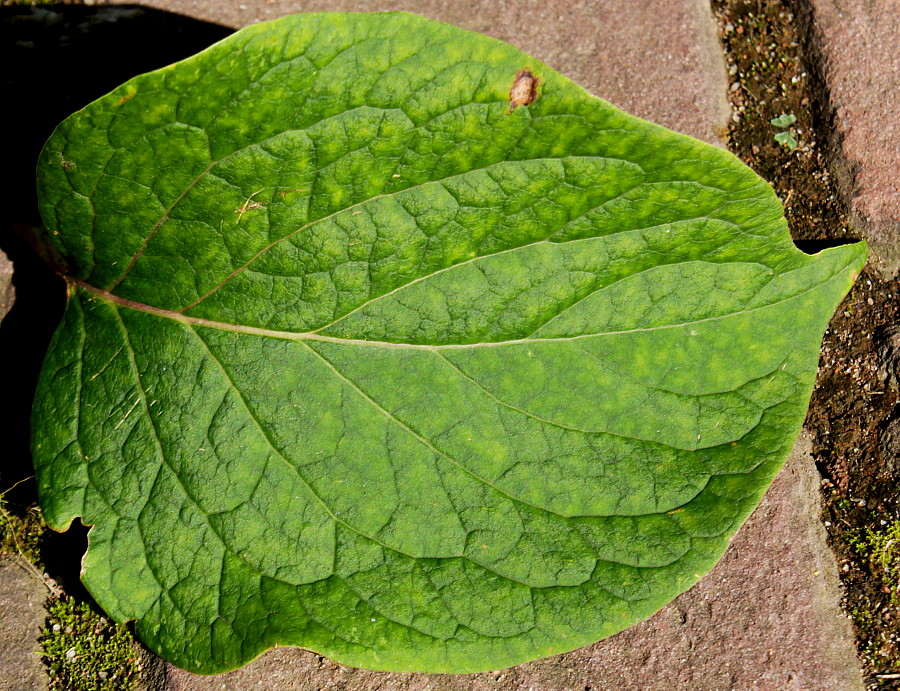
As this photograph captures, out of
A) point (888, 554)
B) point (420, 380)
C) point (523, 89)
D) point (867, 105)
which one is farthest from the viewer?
point (867, 105)

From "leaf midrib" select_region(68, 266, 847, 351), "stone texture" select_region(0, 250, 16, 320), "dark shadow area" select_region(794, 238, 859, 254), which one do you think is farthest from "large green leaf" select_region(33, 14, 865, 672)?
"stone texture" select_region(0, 250, 16, 320)

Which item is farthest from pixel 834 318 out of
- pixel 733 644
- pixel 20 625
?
pixel 20 625

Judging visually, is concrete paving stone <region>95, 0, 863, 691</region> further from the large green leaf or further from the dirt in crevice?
the large green leaf

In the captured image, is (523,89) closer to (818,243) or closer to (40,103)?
(818,243)

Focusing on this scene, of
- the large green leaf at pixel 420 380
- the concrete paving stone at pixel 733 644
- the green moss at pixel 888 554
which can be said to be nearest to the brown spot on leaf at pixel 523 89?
the large green leaf at pixel 420 380

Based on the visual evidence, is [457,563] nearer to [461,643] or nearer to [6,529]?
[461,643]

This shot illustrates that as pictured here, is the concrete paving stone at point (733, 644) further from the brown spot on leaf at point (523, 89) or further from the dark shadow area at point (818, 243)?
the brown spot on leaf at point (523, 89)

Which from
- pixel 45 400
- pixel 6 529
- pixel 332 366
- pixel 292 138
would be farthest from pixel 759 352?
pixel 6 529
